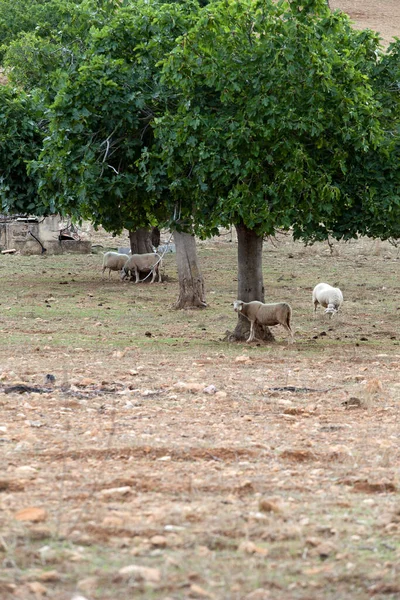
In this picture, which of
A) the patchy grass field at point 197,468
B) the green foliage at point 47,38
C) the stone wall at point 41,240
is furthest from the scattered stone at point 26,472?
the stone wall at point 41,240

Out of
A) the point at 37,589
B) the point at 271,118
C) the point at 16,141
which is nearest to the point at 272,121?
the point at 271,118

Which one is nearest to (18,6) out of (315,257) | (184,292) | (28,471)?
(315,257)

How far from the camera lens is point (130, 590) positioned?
4.40 meters

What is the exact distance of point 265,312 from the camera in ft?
52.4

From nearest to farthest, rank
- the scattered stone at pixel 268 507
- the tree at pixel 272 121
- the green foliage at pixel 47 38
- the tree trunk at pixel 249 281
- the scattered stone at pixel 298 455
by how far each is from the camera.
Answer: the scattered stone at pixel 268 507, the scattered stone at pixel 298 455, the tree at pixel 272 121, the tree trunk at pixel 249 281, the green foliage at pixel 47 38

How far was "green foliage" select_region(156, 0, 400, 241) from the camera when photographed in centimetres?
1366

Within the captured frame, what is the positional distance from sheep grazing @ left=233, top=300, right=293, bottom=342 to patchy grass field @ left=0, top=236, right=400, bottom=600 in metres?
0.44

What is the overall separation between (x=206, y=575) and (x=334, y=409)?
5.40 metres

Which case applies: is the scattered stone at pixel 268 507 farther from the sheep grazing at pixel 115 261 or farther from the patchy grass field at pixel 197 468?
the sheep grazing at pixel 115 261

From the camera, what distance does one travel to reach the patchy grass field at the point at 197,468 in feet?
15.3

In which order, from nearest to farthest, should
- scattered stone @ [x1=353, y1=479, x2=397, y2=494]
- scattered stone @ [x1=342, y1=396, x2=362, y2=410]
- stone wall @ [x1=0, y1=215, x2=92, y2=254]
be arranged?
scattered stone @ [x1=353, y1=479, x2=397, y2=494]
scattered stone @ [x1=342, y1=396, x2=362, y2=410]
stone wall @ [x1=0, y1=215, x2=92, y2=254]

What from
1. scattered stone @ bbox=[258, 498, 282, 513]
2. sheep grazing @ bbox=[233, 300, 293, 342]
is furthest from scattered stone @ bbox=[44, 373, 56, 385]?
scattered stone @ bbox=[258, 498, 282, 513]

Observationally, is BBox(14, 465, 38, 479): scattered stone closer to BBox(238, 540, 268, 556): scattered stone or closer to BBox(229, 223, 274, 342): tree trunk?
BBox(238, 540, 268, 556): scattered stone

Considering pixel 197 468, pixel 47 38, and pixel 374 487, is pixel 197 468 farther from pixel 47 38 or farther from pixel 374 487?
pixel 47 38
